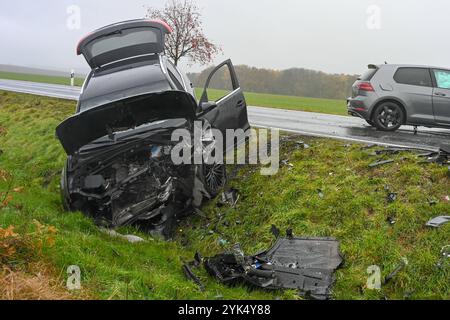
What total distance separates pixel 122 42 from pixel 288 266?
5.06 m

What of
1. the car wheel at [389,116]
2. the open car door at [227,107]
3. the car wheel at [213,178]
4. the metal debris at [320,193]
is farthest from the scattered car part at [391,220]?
the car wheel at [389,116]

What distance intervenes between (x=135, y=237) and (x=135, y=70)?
114 inches

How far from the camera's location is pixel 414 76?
10164 millimetres

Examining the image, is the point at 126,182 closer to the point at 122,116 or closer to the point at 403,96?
the point at 122,116

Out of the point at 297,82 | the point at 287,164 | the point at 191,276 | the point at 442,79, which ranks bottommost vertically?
the point at 297,82

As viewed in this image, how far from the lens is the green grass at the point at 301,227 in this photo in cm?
437

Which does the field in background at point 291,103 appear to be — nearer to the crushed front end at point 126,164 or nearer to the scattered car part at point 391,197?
the crushed front end at point 126,164

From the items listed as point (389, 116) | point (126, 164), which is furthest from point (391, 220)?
point (389, 116)

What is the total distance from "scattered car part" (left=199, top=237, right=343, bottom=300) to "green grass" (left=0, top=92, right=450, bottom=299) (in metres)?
0.12

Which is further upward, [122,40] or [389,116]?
[122,40]

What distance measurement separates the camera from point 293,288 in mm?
4754

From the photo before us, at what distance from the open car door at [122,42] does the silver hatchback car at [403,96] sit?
5192mm
